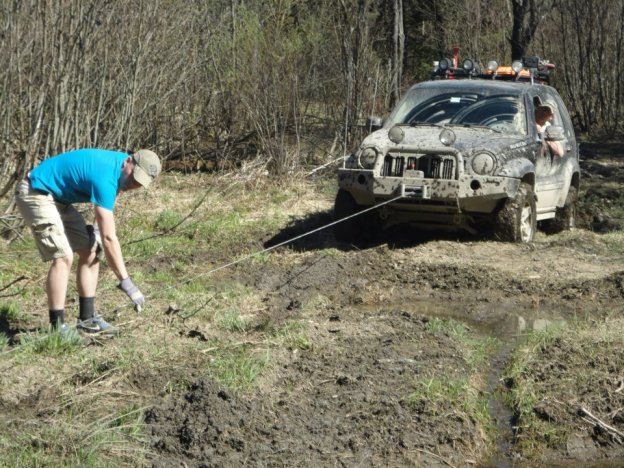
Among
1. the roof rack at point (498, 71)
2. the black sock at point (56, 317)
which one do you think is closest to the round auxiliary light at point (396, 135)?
the roof rack at point (498, 71)

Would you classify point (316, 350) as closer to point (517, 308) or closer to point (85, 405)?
point (85, 405)

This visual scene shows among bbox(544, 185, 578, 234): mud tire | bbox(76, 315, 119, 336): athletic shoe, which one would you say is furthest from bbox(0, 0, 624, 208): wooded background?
bbox(544, 185, 578, 234): mud tire

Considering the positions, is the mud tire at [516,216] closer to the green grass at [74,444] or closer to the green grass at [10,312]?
the green grass at [10,312]

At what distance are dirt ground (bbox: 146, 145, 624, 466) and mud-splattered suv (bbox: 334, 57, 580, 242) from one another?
1.04ft

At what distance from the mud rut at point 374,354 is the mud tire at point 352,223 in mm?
324

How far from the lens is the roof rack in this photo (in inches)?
492

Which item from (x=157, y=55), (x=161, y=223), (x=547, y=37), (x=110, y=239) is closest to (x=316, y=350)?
(x=110, y=239)

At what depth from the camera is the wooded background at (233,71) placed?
34.3 ft

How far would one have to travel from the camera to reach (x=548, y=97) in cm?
1223

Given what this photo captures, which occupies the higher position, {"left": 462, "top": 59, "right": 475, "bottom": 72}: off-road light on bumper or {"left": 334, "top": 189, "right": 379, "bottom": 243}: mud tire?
{"left": 462, "top": 59, "right": 475, "bottom": 72}: off-road light on bumper

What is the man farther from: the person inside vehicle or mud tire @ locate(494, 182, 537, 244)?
the person inside vehicle

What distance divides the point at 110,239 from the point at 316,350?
5.22 feet

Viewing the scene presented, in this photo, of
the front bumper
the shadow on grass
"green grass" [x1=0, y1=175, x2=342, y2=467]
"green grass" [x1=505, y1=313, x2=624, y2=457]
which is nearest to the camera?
"green grass" [x1=0, y1=175, x2=342, y2=467]

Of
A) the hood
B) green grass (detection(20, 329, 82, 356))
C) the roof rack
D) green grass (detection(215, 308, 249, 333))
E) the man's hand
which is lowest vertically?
green grass (detection(215, 308, 249, 333))
